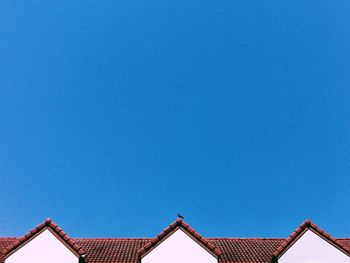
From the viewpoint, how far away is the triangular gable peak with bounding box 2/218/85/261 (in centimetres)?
1947

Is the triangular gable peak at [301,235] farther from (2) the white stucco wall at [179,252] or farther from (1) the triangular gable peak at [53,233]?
(1) the triangular gable peak at [53,233]

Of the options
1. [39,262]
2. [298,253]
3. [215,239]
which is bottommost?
[39,262]

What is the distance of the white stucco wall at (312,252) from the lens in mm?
19875

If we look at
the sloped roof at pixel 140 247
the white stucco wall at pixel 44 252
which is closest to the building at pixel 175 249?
the white stucco wall at pixel 44 252

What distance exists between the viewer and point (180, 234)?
20266 mm

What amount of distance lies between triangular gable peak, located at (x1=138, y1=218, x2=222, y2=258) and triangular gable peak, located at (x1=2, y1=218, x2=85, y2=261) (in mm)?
3095

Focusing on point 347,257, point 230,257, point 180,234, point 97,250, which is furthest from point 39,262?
point 347,257

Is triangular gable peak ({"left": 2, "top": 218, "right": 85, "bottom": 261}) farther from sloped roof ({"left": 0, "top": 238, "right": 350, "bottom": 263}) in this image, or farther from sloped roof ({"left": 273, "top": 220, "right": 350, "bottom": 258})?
sloped roof ({"left": 273, "top": 220, "right": 350, "bottom": 258})

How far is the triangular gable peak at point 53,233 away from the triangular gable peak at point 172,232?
309 centimetres

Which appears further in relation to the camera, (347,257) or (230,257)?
(230,257)

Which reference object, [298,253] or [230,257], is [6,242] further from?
[298,253]

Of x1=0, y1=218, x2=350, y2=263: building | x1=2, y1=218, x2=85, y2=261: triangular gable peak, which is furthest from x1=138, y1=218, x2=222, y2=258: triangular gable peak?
x1=2, y1=218, x2=85, y2=261: triangular gable peak

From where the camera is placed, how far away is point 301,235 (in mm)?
20297

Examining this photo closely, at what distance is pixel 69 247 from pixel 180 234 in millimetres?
5444
